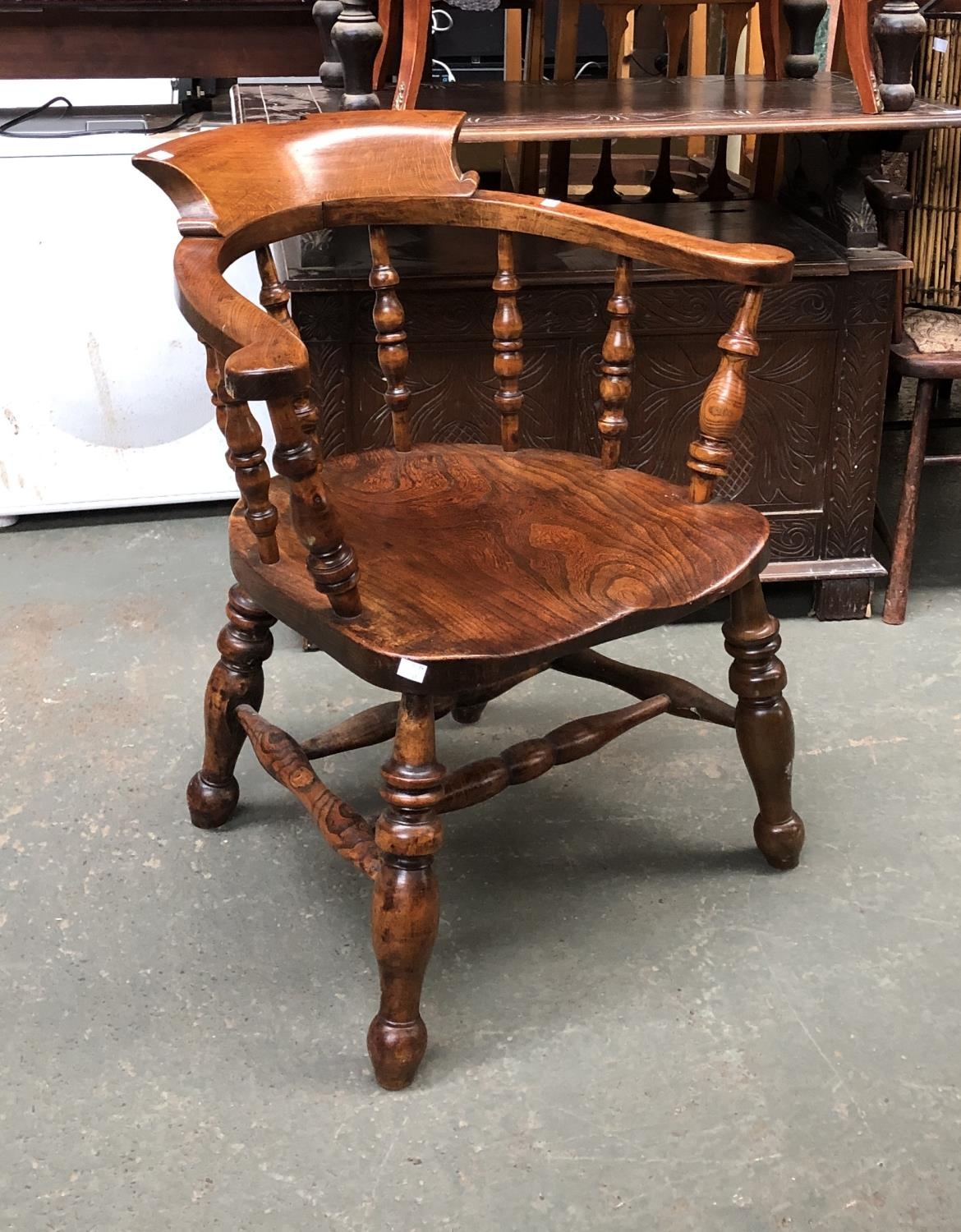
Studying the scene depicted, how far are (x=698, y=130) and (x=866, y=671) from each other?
35.9 inches

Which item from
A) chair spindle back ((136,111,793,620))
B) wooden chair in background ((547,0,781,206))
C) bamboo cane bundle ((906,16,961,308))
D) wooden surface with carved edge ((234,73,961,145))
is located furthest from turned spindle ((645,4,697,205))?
chair spindle back ((136,111,793,620))

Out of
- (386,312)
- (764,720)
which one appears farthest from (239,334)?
(764,720)

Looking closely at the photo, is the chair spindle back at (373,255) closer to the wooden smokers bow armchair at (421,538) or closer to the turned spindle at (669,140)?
the wooden smokers bow armchair at (421,538)

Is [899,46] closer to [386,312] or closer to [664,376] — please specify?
[664,376]

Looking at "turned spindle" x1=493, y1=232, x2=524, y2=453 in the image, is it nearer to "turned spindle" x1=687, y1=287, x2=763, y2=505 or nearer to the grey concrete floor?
"turned spindle" x1=687, y1=287, x2=763, y2=505

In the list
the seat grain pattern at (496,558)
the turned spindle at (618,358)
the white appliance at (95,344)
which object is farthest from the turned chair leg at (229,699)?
the white appliance at (95,344)

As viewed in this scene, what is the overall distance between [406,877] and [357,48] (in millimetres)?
1254

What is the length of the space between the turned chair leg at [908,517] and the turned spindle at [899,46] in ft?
1.59

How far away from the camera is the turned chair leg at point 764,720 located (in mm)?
1571

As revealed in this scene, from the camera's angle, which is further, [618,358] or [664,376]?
[664,376]

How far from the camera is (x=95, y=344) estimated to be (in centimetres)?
258

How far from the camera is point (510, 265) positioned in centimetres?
164

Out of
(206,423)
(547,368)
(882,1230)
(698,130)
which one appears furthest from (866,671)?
(206,423)

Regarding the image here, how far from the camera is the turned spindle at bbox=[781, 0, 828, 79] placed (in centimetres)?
251
